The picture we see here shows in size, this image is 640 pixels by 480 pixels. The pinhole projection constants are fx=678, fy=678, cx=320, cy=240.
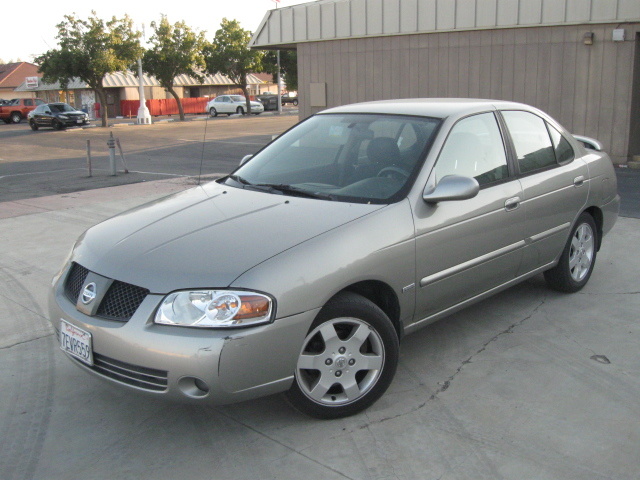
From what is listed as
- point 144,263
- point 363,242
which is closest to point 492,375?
point 363,242

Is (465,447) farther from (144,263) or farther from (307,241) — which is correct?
(144,263)

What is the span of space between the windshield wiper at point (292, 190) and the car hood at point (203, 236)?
78 millimetres

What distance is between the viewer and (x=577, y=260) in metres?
5.63

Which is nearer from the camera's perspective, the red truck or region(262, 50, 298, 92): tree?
the red truck

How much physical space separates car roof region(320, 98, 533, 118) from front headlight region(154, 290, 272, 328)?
2018 mm

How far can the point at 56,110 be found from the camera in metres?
37.3

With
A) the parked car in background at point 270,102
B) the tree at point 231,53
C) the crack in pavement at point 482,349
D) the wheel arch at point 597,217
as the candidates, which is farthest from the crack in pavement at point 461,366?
the parked car in background at point 270,102

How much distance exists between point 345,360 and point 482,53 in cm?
1294

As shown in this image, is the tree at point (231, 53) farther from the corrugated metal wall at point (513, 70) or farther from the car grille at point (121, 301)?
the car grille at point (121, 301)

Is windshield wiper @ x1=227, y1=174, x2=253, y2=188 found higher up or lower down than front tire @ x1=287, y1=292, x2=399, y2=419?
higher up

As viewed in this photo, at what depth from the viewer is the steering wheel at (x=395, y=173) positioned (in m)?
4.11

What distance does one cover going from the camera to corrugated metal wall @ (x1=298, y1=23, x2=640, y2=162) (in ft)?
44.8

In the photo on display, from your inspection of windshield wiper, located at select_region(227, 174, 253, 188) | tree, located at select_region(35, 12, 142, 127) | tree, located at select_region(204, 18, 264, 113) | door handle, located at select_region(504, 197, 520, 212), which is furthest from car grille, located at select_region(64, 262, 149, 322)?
tree, located at select_region(204, 18, 264, 113)

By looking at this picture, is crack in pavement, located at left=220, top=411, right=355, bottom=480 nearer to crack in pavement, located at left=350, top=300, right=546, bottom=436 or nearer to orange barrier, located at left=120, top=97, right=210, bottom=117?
crack in pavement, located at left=350, top=300, right=546, bottom=436
